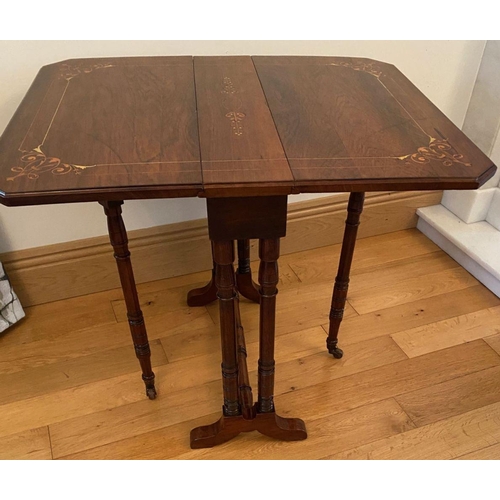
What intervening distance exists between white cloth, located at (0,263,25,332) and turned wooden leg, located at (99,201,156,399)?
1.81ft

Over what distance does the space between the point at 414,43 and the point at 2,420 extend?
1.79m

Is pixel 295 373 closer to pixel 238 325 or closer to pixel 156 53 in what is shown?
pixel 238 325

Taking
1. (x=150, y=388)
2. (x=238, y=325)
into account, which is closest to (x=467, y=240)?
(x=238, y=325)

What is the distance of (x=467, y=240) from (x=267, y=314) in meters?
1.18

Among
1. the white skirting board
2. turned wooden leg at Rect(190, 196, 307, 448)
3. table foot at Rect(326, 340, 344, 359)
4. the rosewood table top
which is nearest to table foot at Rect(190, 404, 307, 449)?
turned wooden leg at Rect(190, 196, 307, 448)

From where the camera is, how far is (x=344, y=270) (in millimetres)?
1521

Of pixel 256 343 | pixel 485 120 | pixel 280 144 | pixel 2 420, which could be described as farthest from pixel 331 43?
pixel 2 420

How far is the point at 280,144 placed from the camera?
3.45ft

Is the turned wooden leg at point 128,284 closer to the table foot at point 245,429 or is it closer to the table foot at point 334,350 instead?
the table foot at point 245,429

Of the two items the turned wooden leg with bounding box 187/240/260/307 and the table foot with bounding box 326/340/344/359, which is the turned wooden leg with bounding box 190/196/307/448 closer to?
the turned wooden leg with bounding box 187/240/260/307

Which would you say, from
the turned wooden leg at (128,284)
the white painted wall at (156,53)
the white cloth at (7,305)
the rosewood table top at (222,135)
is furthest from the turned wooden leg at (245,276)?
the white cloth at (7,305)

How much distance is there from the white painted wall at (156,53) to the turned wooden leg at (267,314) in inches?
29.5

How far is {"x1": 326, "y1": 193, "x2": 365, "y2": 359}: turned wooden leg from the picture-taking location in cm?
140
